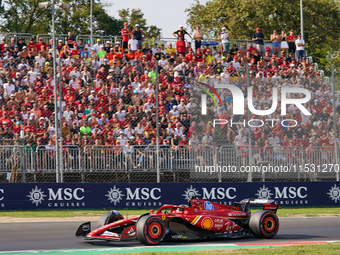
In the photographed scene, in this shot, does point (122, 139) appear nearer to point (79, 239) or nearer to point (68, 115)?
point (68, 115)

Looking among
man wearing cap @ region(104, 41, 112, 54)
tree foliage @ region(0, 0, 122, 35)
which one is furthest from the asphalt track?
tree foliage @ region(0, 0, 122, 35)

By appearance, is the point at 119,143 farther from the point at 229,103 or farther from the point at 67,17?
the point at 67,17

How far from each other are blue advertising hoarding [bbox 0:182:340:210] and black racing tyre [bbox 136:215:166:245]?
717 centimetres

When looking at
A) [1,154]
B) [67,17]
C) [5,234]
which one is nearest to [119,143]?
[1,154]

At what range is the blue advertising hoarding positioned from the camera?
17906 millimetres

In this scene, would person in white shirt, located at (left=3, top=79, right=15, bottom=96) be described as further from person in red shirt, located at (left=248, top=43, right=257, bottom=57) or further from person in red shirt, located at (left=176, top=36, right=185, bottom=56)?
person in red shirt, located at (left=248, top=43, right=257, bottom=57)

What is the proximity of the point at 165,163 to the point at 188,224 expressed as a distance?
695 cm

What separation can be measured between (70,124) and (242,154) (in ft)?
17.6

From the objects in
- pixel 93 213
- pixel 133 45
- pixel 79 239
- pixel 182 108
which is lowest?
pixel 93 213

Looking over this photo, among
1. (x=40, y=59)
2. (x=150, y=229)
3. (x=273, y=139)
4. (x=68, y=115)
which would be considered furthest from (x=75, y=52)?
(x=150, y=229)

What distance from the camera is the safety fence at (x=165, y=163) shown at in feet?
59.3

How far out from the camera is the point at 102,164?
18.4 meters

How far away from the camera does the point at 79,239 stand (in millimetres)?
12234

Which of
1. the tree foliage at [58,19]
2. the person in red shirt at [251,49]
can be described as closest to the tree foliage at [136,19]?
the tree foliage at [58,19]
